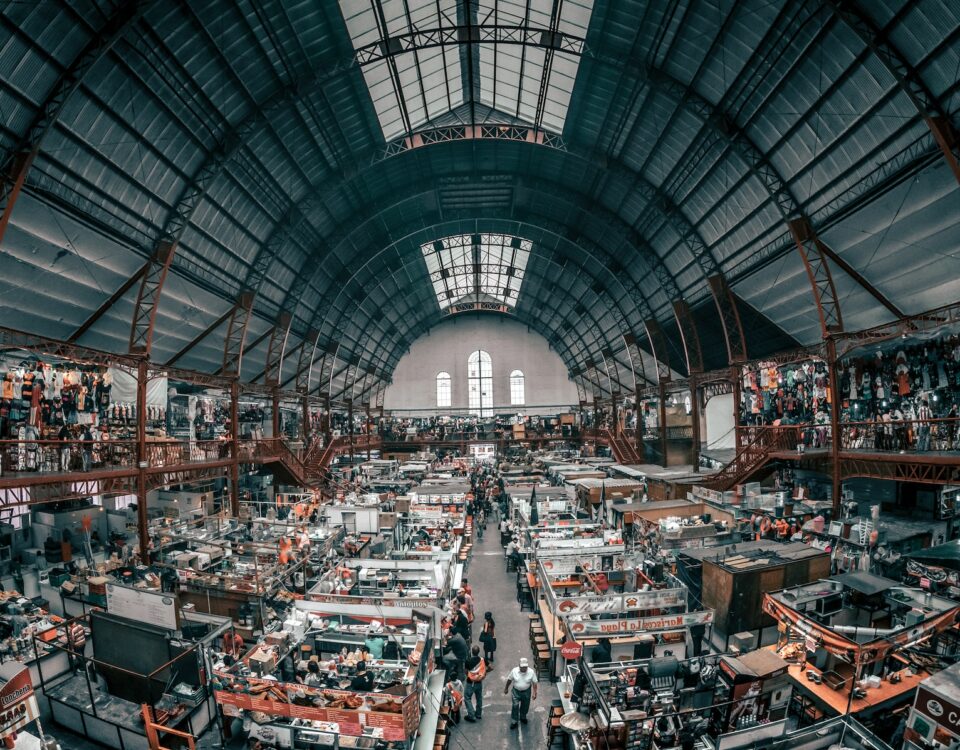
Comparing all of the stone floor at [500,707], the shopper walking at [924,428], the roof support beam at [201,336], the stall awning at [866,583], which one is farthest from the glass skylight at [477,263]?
the stall awning at [866,583]

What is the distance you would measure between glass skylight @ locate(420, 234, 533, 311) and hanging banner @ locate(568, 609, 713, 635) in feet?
91.3

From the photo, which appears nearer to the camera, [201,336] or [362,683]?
[362,683]

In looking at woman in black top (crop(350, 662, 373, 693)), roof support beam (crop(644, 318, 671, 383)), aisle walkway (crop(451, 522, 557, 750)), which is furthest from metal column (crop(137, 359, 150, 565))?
roof support beam (crop(644, 318, 671, 383))

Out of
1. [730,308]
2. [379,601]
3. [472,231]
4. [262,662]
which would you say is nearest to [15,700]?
[262,662]

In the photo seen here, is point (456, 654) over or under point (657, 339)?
under

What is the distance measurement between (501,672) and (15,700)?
27.3ft

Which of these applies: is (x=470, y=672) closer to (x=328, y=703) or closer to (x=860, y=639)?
(x=328, y=703)

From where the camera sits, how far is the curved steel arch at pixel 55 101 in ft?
37.1

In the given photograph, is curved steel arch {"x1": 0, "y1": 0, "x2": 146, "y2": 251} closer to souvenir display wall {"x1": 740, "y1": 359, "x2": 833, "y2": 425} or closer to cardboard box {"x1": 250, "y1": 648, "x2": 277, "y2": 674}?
cardboard box {"x1": 250, "y1": 648, "x2": 277, "y2": 674}

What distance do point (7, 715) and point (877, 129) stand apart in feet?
71.6

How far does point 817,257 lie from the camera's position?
60.5ft

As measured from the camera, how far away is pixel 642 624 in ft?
32.1

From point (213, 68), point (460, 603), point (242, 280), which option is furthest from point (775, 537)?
point (242, 280)

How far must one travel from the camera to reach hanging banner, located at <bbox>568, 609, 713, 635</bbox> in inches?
377
